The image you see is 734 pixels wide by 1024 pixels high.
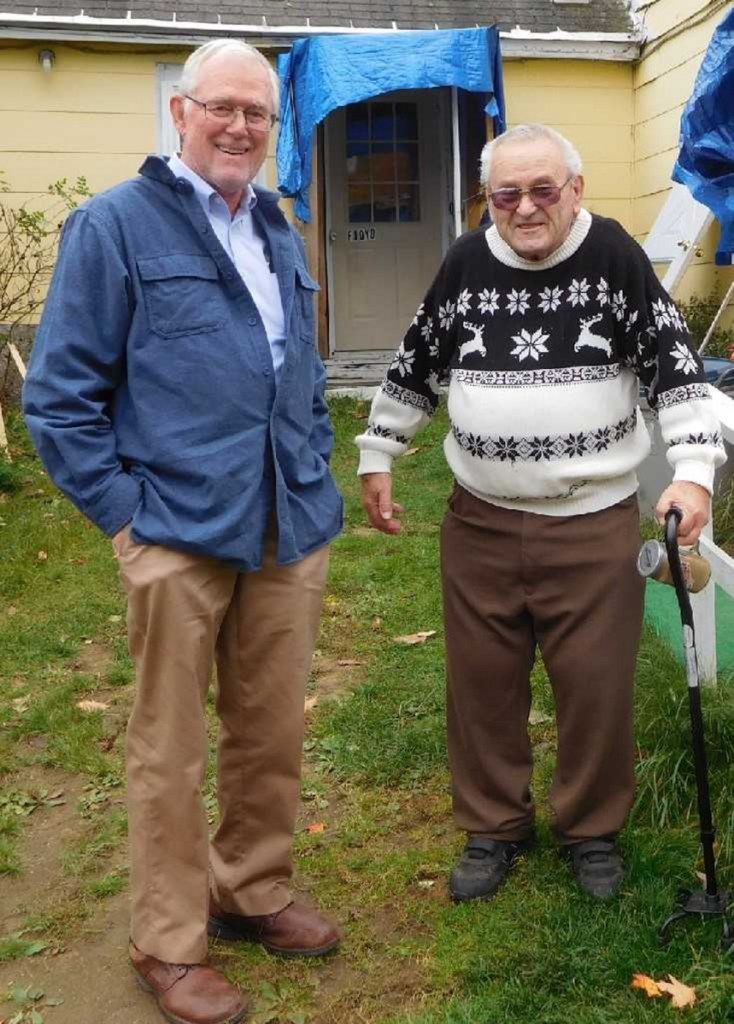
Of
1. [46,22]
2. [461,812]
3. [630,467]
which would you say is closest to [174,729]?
[461,812]

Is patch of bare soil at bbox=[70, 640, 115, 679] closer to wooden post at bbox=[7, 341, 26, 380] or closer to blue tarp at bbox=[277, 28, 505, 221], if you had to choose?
wooden post at bbox=[7, 341, 26, 380]

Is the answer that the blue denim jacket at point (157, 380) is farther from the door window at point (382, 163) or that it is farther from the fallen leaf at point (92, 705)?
the door window at point (382, 163)

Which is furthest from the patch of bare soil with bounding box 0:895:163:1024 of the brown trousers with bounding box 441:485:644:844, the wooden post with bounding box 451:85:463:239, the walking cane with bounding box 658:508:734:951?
the wooden post with bounding box 451:85:463:239

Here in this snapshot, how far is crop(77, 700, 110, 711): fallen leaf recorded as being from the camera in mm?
4402

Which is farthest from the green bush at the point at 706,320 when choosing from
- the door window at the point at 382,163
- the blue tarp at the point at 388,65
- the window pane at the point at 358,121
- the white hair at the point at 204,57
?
the white hair at the point at 204,57

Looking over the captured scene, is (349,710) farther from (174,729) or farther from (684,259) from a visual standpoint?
(684,259)

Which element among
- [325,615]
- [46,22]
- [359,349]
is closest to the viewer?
[325,615]

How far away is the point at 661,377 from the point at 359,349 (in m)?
8.48

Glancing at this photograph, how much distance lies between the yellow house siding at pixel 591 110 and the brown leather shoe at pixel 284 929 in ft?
29.1

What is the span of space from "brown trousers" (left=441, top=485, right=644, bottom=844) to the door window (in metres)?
8.53

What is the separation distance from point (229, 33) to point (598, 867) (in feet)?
28.7

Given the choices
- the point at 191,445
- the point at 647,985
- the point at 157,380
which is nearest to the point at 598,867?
the point at 647,985

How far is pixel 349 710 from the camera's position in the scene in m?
4.18

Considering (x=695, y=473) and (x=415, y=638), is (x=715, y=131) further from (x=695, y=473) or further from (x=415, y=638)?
(x=695, y=473)
